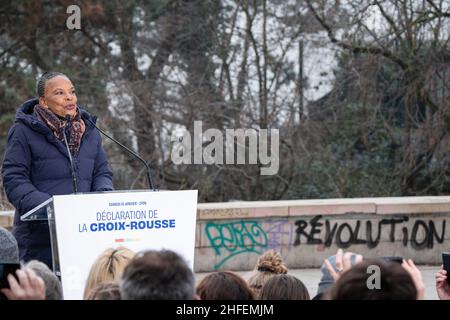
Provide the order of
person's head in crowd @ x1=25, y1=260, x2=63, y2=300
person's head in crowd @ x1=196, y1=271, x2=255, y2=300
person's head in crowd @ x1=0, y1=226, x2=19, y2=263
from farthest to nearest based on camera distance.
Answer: person's head in crowd @ x1=0, y1=226, x2=19, y2=263 < person's head in crowd @ x1=196, y1=271, x2=255, y2=300 < person's head in crowd @ x1=25, y1=260, x2=63, y2=300

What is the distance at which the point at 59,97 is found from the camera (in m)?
5.22

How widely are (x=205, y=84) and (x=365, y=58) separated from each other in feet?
10.2

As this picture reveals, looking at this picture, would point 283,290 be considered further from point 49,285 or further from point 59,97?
point 59,97

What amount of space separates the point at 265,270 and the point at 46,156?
1413mm

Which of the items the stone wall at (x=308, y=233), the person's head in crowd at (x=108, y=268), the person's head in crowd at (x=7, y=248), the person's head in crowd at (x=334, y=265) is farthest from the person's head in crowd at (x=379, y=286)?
the stone wall at (x=308, y=233)

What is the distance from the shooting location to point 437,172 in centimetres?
1577

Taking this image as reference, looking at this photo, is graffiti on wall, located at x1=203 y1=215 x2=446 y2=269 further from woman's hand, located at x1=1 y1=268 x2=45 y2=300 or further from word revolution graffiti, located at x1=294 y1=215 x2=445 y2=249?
woman's hand, located at x1=1 y1=268 x2=45 y2=300

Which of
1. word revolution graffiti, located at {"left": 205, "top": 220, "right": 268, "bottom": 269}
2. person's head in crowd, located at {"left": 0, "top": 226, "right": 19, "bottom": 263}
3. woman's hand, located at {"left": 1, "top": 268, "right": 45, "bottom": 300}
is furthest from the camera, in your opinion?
word revolution graffiti, located at {"left": 205, "top": 220, "right": 268, "bottom": 269}

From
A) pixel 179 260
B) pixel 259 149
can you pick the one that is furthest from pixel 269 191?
pixel 179 260

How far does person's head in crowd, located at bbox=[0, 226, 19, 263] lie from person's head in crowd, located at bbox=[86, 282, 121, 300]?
139 cm

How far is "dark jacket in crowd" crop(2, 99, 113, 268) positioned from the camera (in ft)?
16.7

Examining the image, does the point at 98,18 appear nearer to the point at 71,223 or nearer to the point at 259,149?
the point at 259,149

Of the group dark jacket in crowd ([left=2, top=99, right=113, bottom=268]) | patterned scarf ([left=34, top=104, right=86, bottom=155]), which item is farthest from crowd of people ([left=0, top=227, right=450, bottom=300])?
patterned scarf ([left=34, top=104, right=86, bottom=155])
